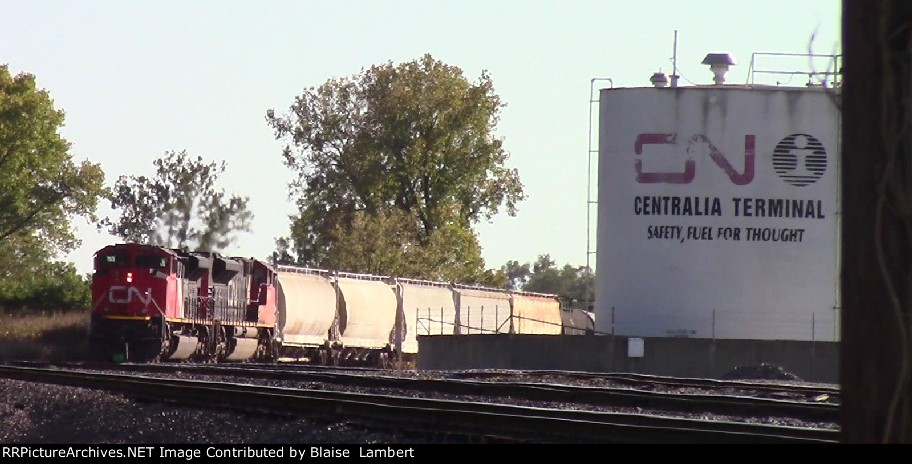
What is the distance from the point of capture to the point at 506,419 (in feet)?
34.2

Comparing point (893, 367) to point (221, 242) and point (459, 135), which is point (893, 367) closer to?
point (459, 135)

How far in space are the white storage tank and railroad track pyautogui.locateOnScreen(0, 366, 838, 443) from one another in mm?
17294

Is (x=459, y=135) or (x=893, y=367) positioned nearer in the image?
(x=893, y=367)

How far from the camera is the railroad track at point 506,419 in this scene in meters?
9.38

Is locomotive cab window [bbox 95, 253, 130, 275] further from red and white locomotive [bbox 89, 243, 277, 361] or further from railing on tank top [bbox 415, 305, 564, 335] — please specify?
railing on tank top [bbox 415, 305, 564, 335]

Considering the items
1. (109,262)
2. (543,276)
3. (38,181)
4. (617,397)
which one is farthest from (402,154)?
(543,276)

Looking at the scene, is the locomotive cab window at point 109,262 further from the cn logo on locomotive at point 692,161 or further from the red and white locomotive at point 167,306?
the cn logo on locomotive at point 692,161

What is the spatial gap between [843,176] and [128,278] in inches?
1123

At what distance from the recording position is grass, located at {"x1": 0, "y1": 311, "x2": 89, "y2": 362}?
3572cm

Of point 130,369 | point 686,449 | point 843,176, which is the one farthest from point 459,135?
point 843,176

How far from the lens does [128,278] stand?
30766mm

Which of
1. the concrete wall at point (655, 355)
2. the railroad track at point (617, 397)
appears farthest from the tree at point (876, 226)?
the concrete wall at point (655, 355)

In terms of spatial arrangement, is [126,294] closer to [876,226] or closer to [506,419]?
[506,419]

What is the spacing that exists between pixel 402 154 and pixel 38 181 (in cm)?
1813
